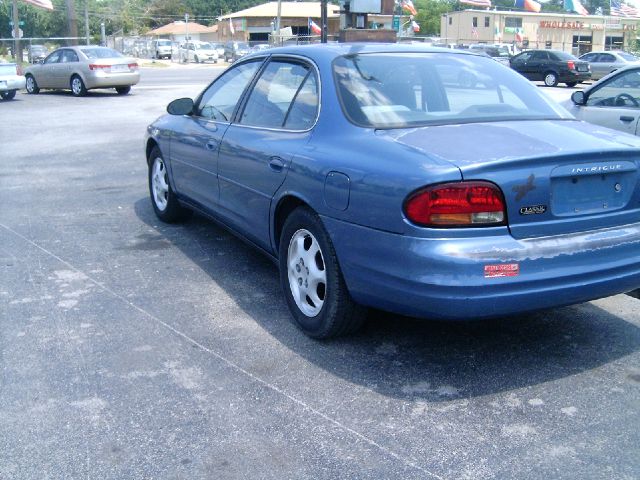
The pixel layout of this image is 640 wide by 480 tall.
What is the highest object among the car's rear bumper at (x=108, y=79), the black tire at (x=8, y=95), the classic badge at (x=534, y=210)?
the car's rear bumper at (x=108, y=79)

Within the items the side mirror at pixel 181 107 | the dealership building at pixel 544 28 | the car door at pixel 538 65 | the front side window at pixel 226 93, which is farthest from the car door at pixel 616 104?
the dealership building at pixel 544 28

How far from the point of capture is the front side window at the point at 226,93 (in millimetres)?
5484

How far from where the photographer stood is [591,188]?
374 cm

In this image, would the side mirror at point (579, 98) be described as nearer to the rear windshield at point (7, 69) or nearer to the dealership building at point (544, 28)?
the rear windshield at point (7, 69)

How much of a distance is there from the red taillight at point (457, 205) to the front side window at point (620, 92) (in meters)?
4.57

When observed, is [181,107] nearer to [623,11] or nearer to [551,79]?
[551,79]

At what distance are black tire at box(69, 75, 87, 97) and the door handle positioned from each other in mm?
19352

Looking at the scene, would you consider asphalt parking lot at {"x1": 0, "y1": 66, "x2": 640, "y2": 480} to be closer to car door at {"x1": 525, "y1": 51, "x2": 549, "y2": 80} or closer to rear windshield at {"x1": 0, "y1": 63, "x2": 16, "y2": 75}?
rear windshield at {"x1": 0, "y1": 63, "x2": 16, "y2": 75}

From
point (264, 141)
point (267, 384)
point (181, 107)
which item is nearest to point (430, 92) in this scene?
point (264, 141)

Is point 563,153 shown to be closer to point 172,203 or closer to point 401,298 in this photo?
point 401,298

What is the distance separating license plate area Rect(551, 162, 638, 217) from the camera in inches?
143

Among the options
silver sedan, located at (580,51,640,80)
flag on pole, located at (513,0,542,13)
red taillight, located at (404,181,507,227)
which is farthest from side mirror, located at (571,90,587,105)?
flag on pole, located at (513,0,542,13)

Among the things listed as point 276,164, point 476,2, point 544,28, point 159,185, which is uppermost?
point 476,2

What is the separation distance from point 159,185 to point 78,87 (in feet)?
56.0
